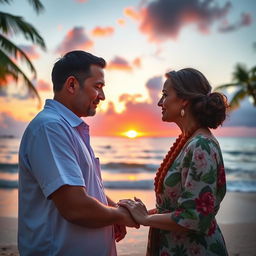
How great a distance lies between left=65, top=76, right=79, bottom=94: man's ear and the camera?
214cm

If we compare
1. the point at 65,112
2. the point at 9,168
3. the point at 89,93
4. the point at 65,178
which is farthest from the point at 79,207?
the point at 9,168

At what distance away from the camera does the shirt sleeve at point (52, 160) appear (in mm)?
1729

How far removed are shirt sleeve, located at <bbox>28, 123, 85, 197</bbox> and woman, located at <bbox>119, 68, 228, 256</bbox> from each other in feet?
1.92

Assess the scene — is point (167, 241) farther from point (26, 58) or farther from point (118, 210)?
point (26, 58)

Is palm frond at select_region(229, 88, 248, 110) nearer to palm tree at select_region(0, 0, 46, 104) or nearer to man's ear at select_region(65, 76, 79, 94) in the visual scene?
palm tree at select_region(0, 0, 46, 104)

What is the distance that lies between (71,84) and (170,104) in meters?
0.70

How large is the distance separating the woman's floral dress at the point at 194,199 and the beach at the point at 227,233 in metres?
3.61

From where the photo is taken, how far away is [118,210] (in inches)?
82.0

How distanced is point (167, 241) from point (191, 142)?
701 mm

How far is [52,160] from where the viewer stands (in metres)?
1.74

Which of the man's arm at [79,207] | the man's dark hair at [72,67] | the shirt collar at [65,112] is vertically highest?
the man's dark hair at [72,67]

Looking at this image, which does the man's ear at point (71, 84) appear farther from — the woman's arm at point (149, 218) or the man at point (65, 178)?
the woman's arm at point (149, 218)

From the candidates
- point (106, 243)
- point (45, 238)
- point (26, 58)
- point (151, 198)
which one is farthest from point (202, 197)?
A: point (26, 58)

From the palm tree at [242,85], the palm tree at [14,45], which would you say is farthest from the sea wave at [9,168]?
the palm tree at [242,85]
